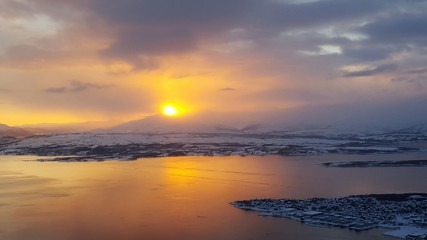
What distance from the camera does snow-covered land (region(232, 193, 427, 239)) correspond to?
56.1ft

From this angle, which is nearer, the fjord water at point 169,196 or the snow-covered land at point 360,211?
the snow-covered land at point 360,211

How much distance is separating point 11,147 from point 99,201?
192ft

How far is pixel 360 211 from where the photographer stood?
19.7 meters

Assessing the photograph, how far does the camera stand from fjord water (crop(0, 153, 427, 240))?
1748 cm

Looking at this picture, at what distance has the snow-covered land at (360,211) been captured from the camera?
56.1 ft

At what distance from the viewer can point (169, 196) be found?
85.9ft

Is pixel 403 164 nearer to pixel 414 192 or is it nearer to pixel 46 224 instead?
pixel 414 192

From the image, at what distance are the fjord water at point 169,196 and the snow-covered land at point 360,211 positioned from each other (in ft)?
2.36

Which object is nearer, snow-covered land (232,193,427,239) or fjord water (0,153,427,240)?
snow-covered land (232,193,427,239)

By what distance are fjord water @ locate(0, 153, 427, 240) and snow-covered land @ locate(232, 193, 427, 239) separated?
720mm

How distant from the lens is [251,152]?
2446 inches

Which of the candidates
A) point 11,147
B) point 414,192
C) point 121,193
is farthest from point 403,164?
point 11,147

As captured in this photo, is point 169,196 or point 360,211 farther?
point 169,196

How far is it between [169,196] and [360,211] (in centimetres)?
1065
